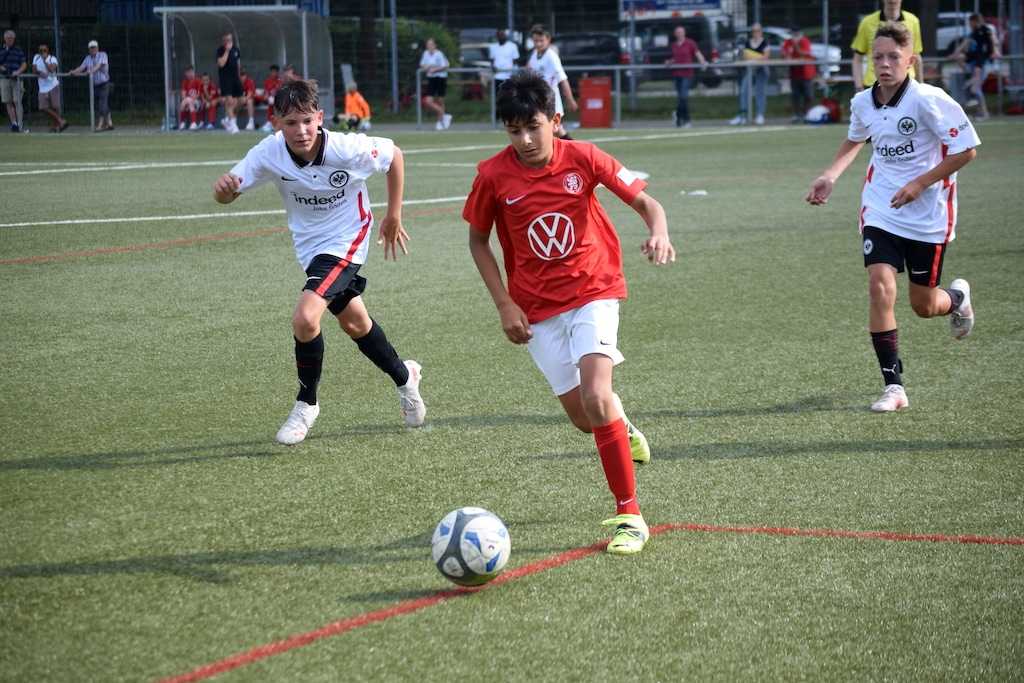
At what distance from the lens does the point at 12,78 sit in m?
27.8

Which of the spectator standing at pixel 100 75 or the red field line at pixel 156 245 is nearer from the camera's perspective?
the red field line at pixel 156 245

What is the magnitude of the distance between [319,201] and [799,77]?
2409 cm

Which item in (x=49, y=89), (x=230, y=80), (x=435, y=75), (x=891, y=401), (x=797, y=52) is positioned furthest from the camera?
(x=435, y=75)

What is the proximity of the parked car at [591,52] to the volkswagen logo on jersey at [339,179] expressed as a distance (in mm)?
25971

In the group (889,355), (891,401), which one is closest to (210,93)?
(889,355)

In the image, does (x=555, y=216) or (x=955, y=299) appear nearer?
(x=555, y=216)

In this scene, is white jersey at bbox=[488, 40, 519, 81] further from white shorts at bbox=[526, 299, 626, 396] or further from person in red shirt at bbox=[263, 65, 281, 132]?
white shorts at bbox=[526, 299, 626, 396]

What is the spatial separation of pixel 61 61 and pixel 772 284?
2656cm

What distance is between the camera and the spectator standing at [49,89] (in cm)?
2811

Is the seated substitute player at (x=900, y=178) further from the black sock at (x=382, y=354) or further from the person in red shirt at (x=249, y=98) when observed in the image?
the person in red shirt at (x=249, y=98)

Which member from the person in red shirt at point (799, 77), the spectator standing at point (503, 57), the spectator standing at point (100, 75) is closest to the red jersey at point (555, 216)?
the spectator standing at point (503, 57)

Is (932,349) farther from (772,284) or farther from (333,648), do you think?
(333,648)

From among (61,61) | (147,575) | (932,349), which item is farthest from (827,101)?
(147,575)

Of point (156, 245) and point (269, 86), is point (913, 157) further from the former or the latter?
point (269, 86)
